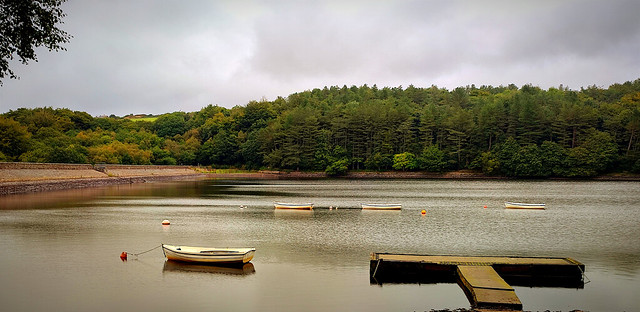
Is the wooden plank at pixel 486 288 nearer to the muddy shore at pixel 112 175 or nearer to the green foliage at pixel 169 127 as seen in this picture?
the muddy shore at pixel 112 175

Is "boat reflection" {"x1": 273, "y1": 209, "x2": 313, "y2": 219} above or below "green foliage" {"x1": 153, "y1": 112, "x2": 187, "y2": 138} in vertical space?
Answer: below

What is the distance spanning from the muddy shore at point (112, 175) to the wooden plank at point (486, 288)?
5023 cm

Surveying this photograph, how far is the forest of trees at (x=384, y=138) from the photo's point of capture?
94562mm

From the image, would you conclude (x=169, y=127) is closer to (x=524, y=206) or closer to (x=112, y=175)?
(x=112, y=175)

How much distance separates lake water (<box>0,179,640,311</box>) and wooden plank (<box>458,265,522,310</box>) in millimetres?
648

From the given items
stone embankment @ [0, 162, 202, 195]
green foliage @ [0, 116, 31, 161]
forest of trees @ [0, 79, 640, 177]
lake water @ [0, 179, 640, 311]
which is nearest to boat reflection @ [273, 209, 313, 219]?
lake water @ [0, 179, 640, 311]

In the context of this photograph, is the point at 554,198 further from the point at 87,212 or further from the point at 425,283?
the point at 87,212

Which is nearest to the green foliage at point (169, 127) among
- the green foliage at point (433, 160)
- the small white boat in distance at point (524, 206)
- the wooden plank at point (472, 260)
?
the green foliage at point (433, 160)

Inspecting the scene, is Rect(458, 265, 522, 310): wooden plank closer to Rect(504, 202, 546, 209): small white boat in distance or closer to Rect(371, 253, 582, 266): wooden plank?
Rect(371, 253, 582, 266): wooden plank

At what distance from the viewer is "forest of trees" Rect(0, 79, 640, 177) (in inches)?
3723

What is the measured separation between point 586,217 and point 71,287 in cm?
3300

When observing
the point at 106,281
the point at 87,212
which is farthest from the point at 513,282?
the point at 87,212

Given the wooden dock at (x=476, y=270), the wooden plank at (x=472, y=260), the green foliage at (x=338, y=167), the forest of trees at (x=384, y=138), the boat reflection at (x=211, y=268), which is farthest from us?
the green foliage at (x=338, y=167)

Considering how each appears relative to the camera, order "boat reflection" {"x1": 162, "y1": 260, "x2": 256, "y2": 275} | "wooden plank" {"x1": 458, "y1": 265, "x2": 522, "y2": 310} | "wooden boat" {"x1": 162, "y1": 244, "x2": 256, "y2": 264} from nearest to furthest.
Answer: "wooden plank" {"x1": 458, "y1": 265, "x2": 522, "y2": 310} → "boat reflection" {"x1": 162, "y1": 260, "x2": 256, "y2": 275} → "wooden boat" {"x1": 162, "y1": 244, "x2": 256, "y2": 264}
